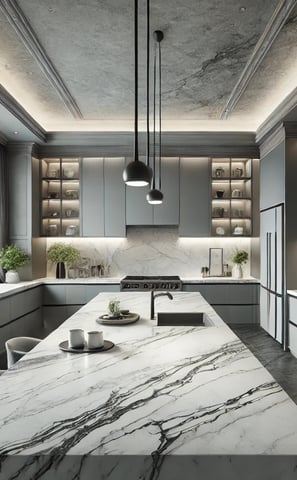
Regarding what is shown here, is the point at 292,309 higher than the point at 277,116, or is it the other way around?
the point at 277,116

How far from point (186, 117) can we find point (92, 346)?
14.3 feet

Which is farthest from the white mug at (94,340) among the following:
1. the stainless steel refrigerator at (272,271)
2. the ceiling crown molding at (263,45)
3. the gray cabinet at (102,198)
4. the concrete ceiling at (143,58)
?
the gray cabinet at (102,198)

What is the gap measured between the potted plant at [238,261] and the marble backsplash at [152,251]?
19 cm

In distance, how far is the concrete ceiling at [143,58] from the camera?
302 cm

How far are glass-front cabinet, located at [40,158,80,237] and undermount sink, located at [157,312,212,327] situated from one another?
3612 millimetres

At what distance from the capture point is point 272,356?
470 cm

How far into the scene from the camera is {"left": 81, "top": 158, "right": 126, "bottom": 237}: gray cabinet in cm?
626

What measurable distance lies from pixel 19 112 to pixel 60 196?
1.79 m

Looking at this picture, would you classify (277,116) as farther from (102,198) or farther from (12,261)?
(12,261)

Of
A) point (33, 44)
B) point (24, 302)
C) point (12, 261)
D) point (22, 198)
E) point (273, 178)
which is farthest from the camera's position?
point (22, 198)

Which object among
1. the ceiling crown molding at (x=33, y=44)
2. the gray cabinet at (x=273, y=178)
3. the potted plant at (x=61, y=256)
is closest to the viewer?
the ceiling crown molding at (x=33, y=44)

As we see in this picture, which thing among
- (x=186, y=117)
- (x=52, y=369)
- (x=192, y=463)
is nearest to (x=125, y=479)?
(x=192, y=463)

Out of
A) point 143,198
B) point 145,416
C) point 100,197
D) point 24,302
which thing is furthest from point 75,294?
point 145,416

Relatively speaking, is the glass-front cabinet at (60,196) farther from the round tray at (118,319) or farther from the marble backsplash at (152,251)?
the round tray at (118,319)
